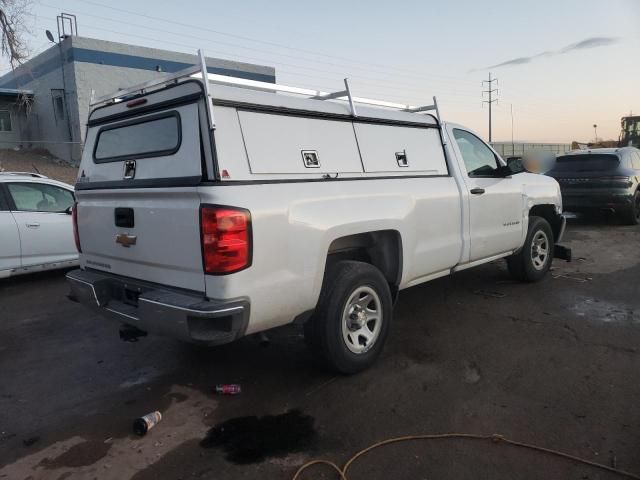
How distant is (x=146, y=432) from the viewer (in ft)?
10.7

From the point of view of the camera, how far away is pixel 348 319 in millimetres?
3988

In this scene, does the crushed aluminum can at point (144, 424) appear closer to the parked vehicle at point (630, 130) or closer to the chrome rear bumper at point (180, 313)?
the chrome rear bumper at point (180, 313)

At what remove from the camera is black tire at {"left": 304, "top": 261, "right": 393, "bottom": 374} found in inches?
147

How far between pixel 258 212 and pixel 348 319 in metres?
1.27

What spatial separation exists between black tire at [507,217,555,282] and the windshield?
5.80 meters

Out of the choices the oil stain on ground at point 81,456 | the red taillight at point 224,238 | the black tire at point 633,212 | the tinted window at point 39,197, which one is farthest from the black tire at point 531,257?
the tinted window at point 39,197

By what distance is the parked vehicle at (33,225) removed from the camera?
6.98 meters

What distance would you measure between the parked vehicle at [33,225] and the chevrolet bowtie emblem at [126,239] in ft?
13.6

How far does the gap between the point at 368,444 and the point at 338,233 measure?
56.0 inches

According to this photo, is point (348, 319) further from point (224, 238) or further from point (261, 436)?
point (224, 238)

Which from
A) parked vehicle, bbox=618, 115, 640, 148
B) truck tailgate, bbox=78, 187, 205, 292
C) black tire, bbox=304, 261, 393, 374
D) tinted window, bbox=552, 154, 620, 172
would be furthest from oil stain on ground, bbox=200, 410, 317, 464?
parked vehicle, bbox=618, 115, 640, 148

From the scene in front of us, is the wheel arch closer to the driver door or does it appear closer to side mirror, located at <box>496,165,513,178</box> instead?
the driver door

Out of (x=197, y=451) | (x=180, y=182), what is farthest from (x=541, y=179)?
(x=197, y=451)

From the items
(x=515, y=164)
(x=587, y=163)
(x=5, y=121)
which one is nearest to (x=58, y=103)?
(x=5, y=121)
